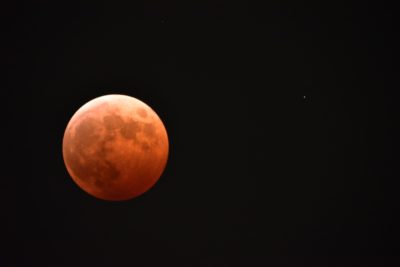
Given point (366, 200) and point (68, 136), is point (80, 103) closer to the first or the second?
point (68, 136)

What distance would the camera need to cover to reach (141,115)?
4.16 metres

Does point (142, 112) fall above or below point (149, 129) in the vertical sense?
above

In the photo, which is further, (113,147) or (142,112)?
(142,112)

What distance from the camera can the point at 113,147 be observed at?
12.8 feet

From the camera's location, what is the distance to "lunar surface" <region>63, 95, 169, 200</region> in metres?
3.92

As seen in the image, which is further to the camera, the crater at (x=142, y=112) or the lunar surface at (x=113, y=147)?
the crater at (x=142, y=112)

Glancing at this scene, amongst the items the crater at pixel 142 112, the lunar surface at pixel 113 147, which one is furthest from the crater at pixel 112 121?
the crater at pixel 142 112

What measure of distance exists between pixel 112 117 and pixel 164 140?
62 cm

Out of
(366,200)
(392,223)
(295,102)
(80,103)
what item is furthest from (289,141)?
(80,103)

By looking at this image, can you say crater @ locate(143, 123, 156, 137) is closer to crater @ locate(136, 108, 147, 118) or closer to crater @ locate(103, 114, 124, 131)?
crater @ locate(136, 108, 147, 118)

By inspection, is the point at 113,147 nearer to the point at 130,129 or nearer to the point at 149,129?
the point at 130,129

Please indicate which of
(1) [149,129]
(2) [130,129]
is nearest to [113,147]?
(2) [130,129]

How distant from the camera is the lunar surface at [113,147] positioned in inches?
154

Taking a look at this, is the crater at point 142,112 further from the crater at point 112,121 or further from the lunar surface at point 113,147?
the crater at point 112,121
